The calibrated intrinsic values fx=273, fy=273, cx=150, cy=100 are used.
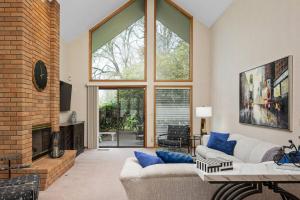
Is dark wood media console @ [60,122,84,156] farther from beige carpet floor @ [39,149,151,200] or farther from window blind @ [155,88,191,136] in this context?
window blind @ [155,88,191,136]

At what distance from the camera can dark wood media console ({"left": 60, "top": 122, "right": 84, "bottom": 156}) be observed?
6340 mm

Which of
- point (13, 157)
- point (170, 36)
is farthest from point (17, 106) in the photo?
point (170, 36)

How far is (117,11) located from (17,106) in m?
5.44

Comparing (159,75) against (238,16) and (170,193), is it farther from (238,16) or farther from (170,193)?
(170,193)

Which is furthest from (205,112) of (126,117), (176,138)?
(126,117)

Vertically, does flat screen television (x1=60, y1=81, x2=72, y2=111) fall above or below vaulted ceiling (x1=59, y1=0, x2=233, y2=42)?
below

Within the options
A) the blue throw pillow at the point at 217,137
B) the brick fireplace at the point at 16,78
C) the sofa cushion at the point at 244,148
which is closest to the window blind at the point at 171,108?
the blue throw pillow at the point at 217,137

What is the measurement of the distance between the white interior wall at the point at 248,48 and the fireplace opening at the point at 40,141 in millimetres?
3926

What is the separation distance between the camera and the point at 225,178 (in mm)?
2176

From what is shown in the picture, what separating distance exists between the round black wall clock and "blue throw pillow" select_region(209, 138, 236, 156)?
348 centimetres

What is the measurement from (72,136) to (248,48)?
4.66 meters

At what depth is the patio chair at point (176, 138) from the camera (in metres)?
7.33

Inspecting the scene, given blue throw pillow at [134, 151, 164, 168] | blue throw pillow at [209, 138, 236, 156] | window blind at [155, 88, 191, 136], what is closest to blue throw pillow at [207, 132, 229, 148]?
blue throw pillow at [209, 138, 236, 156]

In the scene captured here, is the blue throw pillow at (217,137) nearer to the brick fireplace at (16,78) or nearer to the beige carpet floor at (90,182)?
the beige carpet floor at (90,182)
